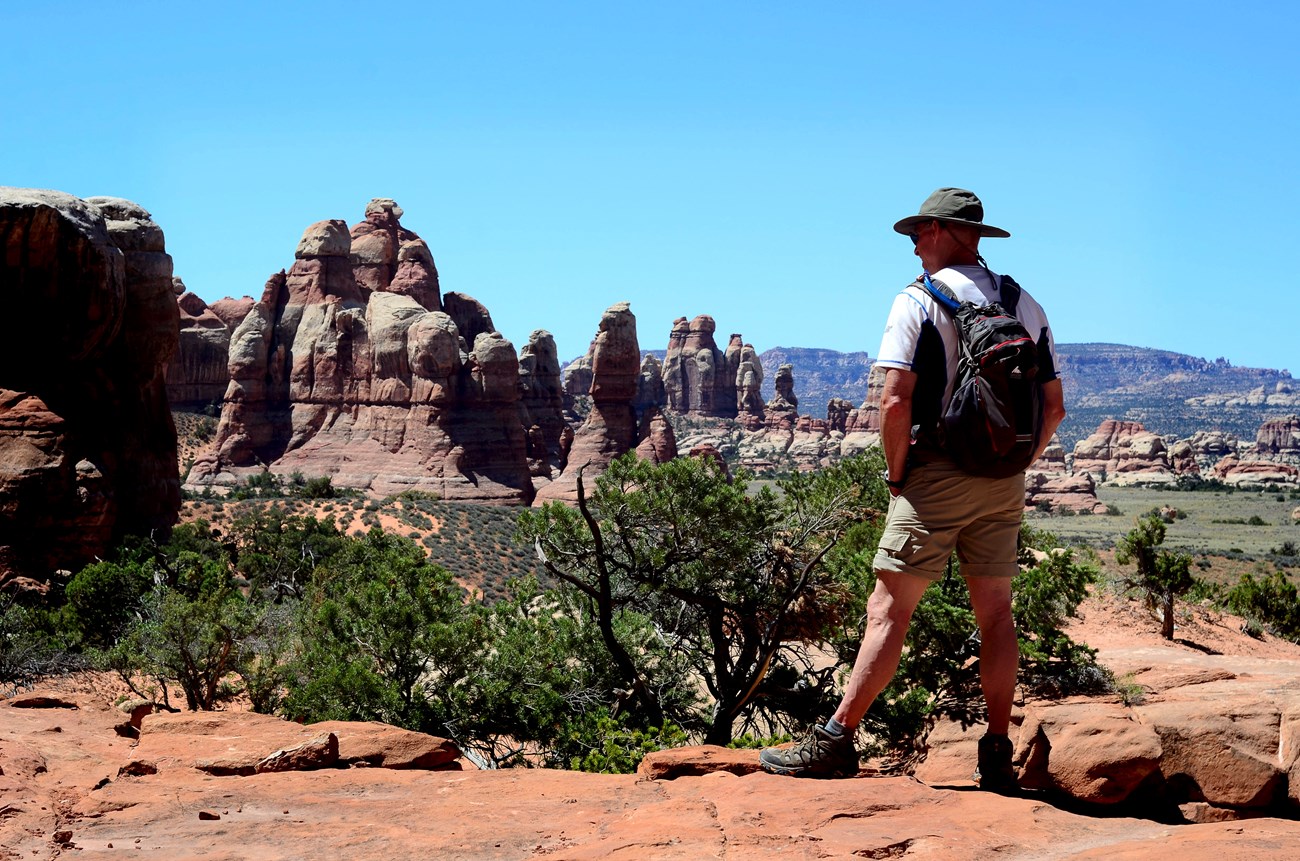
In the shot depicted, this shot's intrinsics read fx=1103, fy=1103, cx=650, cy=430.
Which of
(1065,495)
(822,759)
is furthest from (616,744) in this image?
(1065,495)

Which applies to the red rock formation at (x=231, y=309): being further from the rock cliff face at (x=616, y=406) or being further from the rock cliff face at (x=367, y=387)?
the rock cliff face at (x=616, y=406)

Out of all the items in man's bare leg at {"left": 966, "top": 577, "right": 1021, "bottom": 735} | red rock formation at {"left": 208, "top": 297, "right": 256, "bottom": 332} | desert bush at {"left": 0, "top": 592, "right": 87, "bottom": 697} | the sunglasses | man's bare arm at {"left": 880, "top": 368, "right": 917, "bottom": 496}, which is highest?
red rock formation at {"left": 208, "top": 297, "right": 256, "bottom": 332}

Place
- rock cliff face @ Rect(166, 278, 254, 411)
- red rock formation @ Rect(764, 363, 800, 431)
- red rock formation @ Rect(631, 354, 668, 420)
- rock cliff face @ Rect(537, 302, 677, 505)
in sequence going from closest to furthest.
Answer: rock cliff face @ Rect(537, 302, 677, 505), rock cliff face @ Rect(166, 278, 254, 411), red rock formation @ Rect(631, 354, 668, 420), red rock formation @ Rect(764, 363, 800, 431)

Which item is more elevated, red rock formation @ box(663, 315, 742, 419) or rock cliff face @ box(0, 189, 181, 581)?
red rock formation @ box(663, 315, 742, 419)

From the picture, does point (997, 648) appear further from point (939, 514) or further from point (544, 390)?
point (544, 390)

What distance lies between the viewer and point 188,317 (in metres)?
70.9

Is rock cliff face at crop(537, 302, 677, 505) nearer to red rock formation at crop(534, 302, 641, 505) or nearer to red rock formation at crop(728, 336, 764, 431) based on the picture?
red rock formation at crop(534, 302, 641, 505)

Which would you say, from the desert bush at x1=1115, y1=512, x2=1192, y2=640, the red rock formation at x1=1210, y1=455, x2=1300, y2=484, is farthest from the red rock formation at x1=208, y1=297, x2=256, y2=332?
the red rock formation at x1=1210, y1=455, x2=1300, y2=484

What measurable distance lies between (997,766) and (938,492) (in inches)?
47.9

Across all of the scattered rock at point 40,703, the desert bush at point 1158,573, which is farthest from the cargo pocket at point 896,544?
the desert bush at point 1158,573

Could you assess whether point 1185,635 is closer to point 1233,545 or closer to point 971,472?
point 971,472

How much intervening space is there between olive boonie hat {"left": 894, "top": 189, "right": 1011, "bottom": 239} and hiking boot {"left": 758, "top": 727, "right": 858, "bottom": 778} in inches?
88.0

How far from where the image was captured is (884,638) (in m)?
4.60

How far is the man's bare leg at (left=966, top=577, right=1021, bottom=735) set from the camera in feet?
15.6
